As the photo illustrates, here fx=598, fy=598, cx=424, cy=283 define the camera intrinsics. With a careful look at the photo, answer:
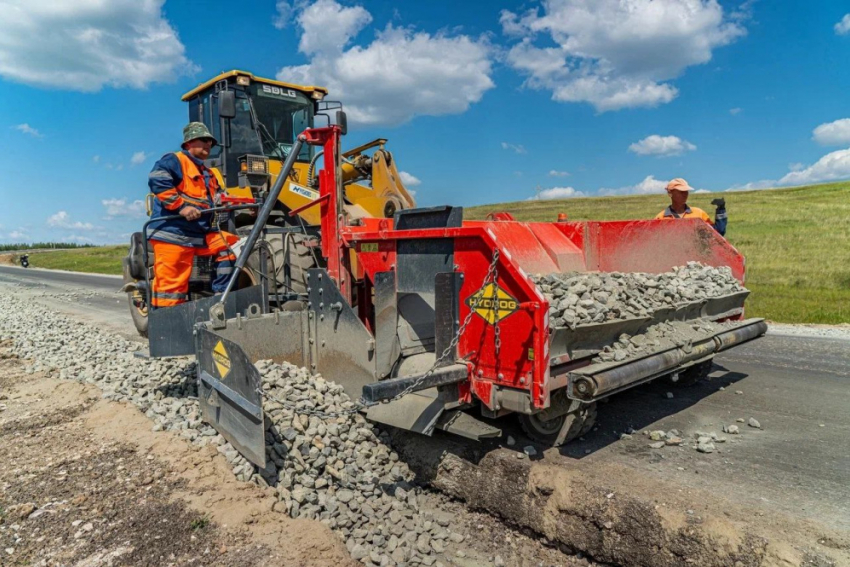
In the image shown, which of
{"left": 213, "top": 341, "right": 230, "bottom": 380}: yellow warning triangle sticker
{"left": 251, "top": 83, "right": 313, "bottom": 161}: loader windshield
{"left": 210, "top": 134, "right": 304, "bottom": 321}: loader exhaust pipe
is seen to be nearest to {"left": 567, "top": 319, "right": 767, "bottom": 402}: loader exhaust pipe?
{"left": 213, "top": 341, "right": 230, "bottom": 380}: yellow warning triangle sticker

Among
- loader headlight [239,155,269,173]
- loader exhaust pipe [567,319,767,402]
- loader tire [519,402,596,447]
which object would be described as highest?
loader headlight [239,155,269,173]

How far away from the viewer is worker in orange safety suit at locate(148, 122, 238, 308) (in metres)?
4.94

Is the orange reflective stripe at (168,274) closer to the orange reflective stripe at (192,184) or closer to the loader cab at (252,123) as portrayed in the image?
the orange reflective stripe at (192,184)

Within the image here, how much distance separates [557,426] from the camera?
3.78 meters

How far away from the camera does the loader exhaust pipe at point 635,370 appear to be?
10.8 ft

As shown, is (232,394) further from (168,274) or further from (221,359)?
(168,274)

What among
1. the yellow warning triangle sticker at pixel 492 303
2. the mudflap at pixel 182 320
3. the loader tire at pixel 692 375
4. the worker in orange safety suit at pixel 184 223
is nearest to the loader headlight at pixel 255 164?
the worker in orange safety suit at pixel 184 223

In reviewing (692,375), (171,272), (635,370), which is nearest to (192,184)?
(171,272)

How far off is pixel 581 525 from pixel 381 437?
1.50 metres

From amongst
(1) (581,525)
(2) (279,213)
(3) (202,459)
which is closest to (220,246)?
(2) (279,213)

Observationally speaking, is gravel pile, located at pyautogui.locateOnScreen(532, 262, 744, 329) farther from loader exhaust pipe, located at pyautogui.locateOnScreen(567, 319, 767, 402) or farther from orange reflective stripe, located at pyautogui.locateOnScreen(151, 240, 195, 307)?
orange reflective stripe, located at pyautogui.locateOnScreen(151, 240, 195, 307)

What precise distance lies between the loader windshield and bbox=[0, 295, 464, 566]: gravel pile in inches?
127

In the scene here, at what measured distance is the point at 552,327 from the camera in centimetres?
336

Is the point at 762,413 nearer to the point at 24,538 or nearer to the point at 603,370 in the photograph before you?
the point at 603,370
